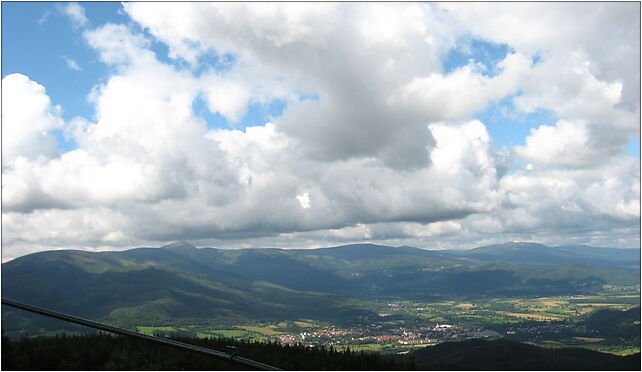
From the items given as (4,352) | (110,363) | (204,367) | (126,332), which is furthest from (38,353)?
(126,332)

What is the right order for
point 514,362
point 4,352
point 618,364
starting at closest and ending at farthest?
point 4,352
point 618,364
point 514,362

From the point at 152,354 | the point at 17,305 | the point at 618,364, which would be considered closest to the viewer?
the point at 17,305

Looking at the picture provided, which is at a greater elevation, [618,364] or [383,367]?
[383,367]

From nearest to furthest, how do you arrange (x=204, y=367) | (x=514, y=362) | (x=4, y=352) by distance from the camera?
1. (x=4, y=352)
2. (x=204, y=367)
3. (x=514, y=362)

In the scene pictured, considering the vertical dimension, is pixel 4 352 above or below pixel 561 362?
above

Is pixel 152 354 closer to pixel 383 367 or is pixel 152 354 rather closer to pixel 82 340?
pixel 82 340

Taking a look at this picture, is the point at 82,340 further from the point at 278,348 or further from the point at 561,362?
the point at 561,362

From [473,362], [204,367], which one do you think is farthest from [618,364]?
[204,367]

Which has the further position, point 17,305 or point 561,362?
point 561,362

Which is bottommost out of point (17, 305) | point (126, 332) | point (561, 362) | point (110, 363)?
point (561, 362)
